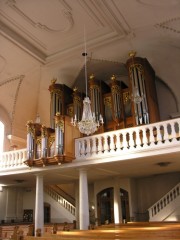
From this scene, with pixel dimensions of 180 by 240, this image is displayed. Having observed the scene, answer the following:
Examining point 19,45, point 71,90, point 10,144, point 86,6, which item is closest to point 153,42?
point 86,6

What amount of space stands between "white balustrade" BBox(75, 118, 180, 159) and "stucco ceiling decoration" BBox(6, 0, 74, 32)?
5.41 metres

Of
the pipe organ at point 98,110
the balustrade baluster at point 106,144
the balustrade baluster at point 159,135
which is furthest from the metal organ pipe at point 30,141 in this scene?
the balustrade baluster at point 159,135

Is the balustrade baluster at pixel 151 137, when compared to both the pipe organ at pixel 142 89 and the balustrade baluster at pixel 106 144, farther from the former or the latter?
the pipe organ at pixel 142 89

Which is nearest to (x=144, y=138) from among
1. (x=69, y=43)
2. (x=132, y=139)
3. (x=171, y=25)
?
(x=132, y=139)

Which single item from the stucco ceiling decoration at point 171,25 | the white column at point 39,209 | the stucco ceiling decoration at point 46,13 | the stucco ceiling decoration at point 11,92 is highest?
the stucco ceiling decoration at point 46,13

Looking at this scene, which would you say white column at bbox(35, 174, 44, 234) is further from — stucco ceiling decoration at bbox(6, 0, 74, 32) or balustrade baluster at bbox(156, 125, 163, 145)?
stucco ceiling decoration at bbox(6, 0, 74, 32)

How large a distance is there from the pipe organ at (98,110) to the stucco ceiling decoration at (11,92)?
2.16m

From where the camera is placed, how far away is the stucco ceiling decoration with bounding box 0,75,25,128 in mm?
16016

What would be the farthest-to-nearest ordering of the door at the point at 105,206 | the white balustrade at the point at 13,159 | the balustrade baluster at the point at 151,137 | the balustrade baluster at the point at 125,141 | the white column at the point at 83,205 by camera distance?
the door at the point at 105,206
the white balustrade at the point at 13,159
the white column at the point at 83,205
the balustrade baluster at the point at 125,141
the balustrade baluster at the point at 151,137

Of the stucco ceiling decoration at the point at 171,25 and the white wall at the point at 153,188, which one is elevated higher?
the stucco ceiling decoration at the point at 171,25

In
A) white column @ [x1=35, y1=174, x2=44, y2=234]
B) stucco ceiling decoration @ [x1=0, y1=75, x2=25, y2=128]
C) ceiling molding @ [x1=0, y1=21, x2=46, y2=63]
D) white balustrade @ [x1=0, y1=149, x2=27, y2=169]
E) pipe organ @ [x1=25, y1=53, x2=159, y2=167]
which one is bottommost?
white column @ [x1=35, y1=174, x2=44, y2=234]

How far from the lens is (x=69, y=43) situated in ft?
47.5

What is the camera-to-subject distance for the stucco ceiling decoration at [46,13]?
1162 centimetres

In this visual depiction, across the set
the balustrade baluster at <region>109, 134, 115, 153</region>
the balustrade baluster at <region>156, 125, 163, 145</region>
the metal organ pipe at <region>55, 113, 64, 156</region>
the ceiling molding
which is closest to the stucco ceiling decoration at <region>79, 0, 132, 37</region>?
the ceiling molding
